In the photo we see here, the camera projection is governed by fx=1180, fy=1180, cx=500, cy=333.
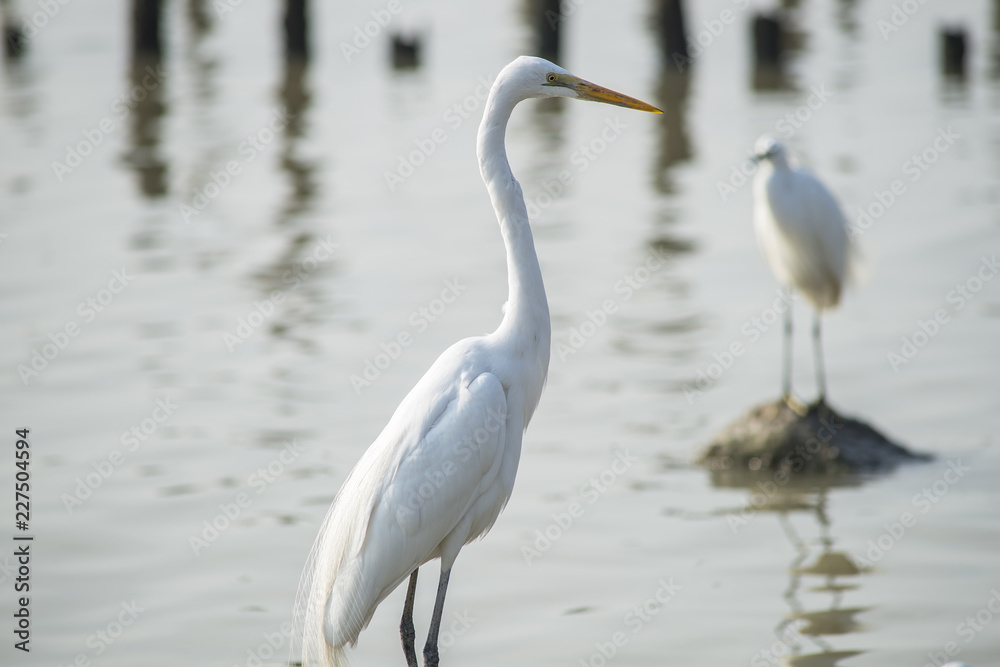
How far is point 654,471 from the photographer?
780 cm

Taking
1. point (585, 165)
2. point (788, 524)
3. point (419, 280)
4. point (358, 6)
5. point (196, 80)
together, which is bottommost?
point (788, 524)

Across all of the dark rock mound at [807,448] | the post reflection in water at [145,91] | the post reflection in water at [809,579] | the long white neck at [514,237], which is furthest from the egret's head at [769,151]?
the post reflection in water at [145,91]

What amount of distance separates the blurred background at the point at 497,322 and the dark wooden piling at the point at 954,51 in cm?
7

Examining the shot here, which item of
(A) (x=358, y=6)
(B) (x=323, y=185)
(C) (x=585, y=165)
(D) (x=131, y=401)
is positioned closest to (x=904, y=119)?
(C) (x=585, y=165)

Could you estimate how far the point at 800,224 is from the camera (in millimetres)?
8156

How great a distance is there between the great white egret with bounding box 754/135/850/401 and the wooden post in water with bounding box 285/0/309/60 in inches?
577

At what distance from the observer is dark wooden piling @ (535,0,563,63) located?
2006cm

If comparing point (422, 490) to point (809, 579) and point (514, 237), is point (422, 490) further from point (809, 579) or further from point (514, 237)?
point (809, 579)

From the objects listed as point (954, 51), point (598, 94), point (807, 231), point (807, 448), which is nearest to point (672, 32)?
point (954, 51)

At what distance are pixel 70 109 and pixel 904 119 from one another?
1274 centimetres

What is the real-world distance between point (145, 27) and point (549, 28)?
7081mm

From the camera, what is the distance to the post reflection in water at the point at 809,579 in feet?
18.7

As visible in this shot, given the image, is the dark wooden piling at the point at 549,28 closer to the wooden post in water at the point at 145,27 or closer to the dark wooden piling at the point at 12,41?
the wooden post in water at the point at 145,27

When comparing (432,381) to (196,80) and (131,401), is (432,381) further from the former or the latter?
(196,80)
